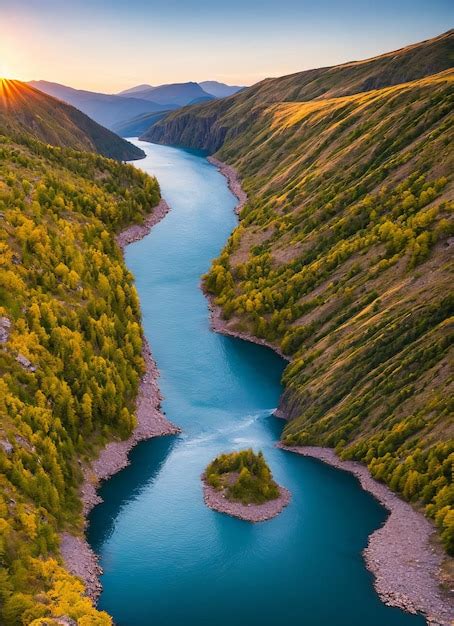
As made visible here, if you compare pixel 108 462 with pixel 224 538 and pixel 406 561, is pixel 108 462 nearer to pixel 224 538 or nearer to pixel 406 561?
pixel 224 538

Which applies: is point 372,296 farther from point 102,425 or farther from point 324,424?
point 102,425

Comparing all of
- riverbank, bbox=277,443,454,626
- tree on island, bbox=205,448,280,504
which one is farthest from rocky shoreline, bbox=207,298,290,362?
riverbank, bbox=277,443,454,626

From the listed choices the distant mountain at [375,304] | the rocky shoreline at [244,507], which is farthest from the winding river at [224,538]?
the distant mountain at [375,304]

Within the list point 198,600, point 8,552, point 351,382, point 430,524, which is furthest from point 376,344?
point 8,552

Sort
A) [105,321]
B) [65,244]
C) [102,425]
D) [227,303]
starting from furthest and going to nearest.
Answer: [227,303] → [65,244] → [105,321] → [102,425]

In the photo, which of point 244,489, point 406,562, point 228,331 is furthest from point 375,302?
point 406,562

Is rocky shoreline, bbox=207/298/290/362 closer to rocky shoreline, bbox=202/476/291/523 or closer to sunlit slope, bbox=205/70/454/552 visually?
sunlit slope, bbox=205/70/454/552
